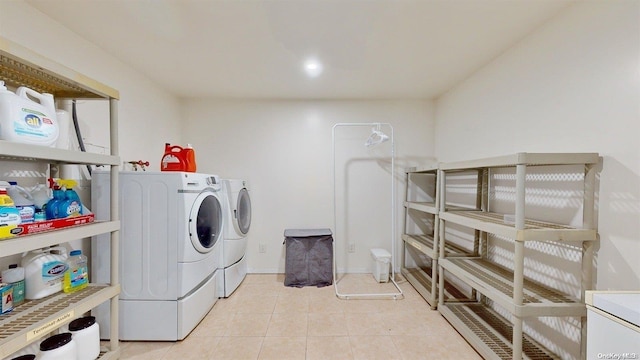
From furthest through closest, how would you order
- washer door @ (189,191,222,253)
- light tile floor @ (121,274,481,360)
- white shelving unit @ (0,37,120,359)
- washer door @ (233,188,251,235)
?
1. washer door @ (233,188,251,235)
2. washer door @ (189,191,222,253)
3. light tile floor @ (121,274,481,360)
4. white shelving unit @ (0,37,120,359)

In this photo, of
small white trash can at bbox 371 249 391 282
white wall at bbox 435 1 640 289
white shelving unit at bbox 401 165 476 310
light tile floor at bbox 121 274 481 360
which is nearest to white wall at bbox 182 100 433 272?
white shelving unit at bbox 401 165 476 310

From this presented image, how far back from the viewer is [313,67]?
7.85 ft

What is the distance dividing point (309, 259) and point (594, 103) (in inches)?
102

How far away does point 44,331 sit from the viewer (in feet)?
3.90

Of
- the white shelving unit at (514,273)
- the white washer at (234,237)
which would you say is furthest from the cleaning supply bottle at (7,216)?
the white shelving unit at (514,273)

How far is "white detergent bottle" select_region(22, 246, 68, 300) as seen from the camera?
143 centimetres

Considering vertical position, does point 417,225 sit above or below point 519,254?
below

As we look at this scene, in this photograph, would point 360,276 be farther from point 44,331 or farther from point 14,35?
point 14,35

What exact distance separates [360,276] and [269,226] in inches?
51.4

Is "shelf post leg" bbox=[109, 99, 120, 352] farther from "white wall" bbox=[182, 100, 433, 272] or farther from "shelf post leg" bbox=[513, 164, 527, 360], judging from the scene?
"shelf post leg" bbox=[513, 164, 527, 360]

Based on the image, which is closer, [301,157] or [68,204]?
[68,204]

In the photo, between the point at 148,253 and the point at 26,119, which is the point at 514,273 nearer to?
the point at 148,253

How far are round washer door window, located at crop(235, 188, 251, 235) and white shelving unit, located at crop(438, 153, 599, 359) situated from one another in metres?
2.03

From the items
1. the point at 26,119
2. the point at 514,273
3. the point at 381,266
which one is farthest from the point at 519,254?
the point at 26,119
